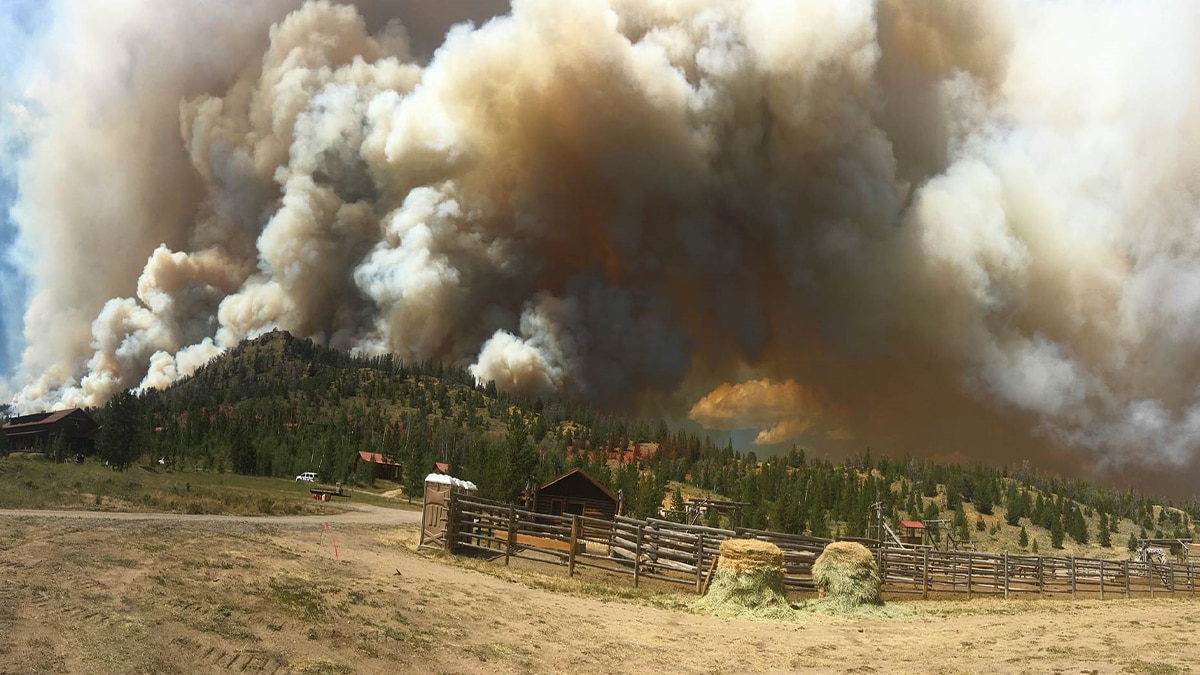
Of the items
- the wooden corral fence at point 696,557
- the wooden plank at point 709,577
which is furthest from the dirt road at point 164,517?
the wooden plank at point 709,577

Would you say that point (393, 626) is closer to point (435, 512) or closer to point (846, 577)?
point (846, 577)

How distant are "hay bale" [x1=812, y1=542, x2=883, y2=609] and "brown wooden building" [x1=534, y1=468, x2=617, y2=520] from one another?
1209 inches

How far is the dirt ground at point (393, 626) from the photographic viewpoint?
30.9 feet

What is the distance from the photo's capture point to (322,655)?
10.2 m

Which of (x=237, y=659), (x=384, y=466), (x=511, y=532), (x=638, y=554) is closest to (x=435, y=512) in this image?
(x=511, y=532)

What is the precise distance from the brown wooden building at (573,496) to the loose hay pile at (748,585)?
32.1m

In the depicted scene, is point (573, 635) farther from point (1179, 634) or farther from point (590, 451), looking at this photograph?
point (590, 451)

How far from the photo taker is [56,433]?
118125 mm

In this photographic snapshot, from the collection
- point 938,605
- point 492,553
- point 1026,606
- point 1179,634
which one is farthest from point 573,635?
point 1026,606

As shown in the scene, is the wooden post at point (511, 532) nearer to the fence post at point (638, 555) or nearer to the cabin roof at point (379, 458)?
the fence post at point (638, 555)

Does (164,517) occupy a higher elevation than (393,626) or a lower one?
higher

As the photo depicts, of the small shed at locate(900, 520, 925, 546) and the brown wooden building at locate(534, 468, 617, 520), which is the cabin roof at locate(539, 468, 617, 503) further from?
the small shed at locate(900, 520, 925, 546)

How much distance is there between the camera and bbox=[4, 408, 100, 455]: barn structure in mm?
118000

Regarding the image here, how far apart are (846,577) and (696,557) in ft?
14.2
